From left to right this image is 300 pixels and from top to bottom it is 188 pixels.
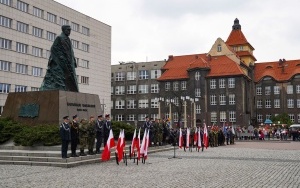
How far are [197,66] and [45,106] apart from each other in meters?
57.6

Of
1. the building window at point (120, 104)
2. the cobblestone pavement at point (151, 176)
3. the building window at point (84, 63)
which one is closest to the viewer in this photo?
the cobblestone pavement at point (151, 176)

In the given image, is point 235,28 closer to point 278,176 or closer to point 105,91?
point 105,91

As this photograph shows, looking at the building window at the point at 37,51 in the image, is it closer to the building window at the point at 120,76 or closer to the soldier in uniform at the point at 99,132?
the building window at the point at 120,76

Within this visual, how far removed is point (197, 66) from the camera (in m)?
75.0

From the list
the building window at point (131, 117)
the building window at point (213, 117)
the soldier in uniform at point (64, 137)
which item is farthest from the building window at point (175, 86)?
the soldier in uniform at point (64, 137)

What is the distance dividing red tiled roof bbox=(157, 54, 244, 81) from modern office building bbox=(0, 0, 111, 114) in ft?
48.0

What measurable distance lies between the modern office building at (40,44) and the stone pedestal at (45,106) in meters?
32.2

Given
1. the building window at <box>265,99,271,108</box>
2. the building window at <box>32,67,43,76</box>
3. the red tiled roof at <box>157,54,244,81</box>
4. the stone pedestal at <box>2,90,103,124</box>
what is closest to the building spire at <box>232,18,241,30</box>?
the red tiled roof at <box>157,54,244,81</box>

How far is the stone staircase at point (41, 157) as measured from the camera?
1566cm

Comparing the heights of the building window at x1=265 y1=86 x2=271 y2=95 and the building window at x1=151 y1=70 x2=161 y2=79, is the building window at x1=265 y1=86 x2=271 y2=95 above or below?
below

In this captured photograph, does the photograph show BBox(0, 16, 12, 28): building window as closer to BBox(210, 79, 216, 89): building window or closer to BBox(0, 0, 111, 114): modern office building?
BBox(0, 0, 111, 114): modern office building

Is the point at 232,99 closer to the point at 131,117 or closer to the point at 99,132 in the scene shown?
the point at 131,117

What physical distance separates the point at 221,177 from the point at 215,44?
71904 millimetres

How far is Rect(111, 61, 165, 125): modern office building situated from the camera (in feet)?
270
